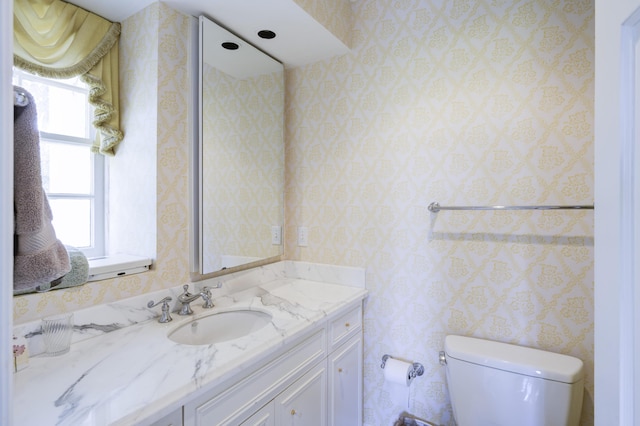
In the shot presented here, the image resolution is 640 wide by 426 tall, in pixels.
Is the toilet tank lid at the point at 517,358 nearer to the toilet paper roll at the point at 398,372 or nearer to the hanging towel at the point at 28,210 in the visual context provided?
the toilet paper roll at the point at 398,372

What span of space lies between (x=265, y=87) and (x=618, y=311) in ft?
5.74

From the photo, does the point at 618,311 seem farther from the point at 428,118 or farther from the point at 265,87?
the point at 265,87

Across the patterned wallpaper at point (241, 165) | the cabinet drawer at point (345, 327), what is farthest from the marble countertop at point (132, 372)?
the patterned wallpaper at point (241, 165)

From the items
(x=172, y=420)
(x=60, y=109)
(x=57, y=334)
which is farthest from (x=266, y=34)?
(x=172, y=420)

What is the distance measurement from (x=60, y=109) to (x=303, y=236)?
129cm

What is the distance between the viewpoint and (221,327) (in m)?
1.39

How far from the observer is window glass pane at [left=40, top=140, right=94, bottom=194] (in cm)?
128

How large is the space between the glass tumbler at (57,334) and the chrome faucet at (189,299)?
1.28 ft

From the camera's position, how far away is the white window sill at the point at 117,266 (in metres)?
1.15

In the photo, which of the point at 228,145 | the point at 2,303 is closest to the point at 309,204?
the point at 228,145

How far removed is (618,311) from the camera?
0.56m

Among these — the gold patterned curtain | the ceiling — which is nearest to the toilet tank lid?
the ceiling

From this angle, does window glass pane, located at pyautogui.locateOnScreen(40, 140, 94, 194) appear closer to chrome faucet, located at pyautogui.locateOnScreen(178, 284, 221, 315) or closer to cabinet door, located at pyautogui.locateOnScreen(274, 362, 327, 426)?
chrome faucet, located at pyautogui.locateOnScreen(178, 284, 221, 315)

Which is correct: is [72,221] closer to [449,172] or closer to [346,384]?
[346,384]
